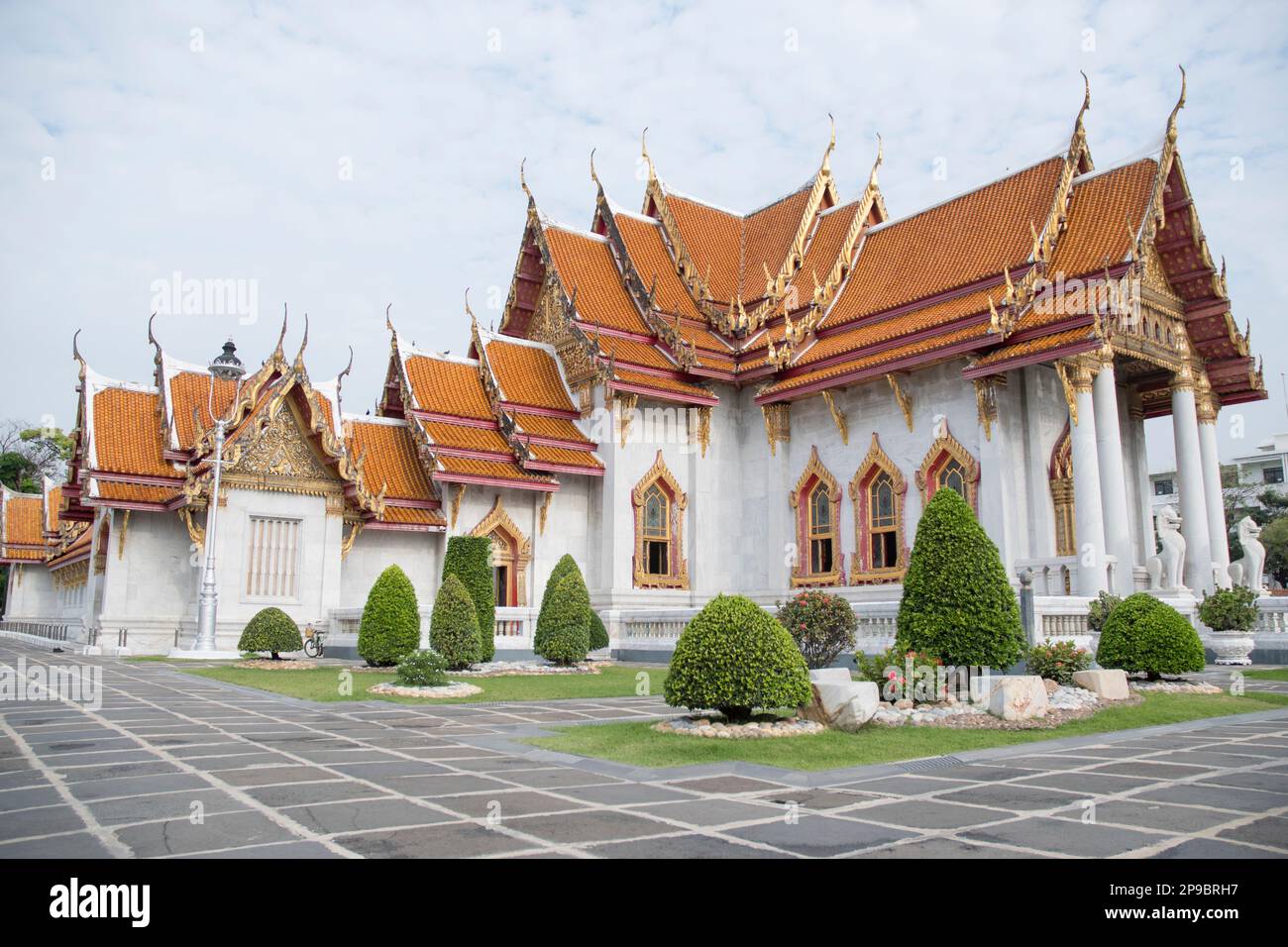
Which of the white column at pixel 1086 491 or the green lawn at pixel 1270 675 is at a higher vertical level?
the white column at pixel 1086 491

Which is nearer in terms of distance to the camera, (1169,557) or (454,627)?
(454,627)

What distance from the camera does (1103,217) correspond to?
1977cm

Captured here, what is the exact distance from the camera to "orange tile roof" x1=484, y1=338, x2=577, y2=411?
23984 mm

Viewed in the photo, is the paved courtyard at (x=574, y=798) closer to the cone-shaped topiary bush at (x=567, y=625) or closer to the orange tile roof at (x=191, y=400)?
the cone-shaped topiary bush at (x=567, y=625)

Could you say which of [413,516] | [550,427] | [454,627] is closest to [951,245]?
[550,427]

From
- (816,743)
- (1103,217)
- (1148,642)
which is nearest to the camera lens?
(816,743)

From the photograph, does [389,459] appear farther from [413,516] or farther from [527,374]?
[527,374]

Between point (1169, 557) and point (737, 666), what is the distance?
12784mm

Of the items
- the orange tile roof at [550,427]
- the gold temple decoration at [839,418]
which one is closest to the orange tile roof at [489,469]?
the orange tile roof at [550,427]

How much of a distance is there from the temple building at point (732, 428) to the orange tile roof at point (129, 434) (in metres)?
0.06

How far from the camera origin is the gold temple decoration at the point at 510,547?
884 inches

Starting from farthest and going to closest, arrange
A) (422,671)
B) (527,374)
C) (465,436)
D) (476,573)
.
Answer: (527,374) < (465,436) < (476,573) < (422,671)

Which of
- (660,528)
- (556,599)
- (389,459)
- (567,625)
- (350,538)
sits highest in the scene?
(389,459)
